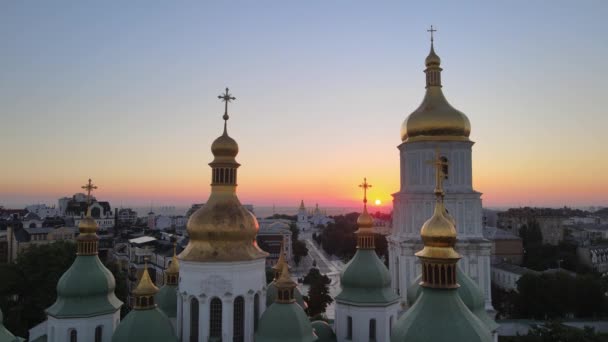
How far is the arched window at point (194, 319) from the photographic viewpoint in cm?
1680

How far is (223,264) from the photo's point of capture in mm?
16656

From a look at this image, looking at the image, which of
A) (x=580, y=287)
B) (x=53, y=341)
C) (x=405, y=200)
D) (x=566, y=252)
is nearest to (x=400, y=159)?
(x=405, y=200)

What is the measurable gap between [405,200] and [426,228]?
15570mm

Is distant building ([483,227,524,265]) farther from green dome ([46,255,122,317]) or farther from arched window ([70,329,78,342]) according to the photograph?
arched window ([70,329,78,342])

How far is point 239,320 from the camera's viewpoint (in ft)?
55.3

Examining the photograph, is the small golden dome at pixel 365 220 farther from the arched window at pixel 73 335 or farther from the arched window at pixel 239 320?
the arched window at pixel 73 335

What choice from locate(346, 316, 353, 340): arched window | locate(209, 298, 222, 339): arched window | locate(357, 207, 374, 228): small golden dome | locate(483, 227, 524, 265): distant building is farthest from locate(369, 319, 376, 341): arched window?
locate(483, 227, 524, 265): distant building

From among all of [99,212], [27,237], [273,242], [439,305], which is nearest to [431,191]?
[439,305]

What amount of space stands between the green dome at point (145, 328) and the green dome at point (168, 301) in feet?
12.3

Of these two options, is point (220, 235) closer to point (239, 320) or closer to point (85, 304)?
point (239, 320)

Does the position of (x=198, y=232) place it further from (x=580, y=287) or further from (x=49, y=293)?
(x=580, y=287)

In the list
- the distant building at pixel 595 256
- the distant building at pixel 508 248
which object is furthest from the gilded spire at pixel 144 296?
the distant building at pixel 595 256

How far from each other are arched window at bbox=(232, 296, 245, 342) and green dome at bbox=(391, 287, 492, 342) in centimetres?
675

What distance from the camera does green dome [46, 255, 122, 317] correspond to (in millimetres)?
18266
